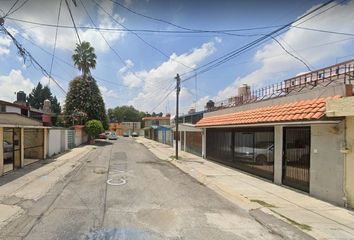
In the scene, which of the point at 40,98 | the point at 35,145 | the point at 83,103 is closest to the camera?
the point at 35,145

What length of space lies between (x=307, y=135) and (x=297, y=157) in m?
1.00

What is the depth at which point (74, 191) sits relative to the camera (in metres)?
10.3

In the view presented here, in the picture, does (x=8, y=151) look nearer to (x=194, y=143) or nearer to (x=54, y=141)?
(x=54, y=141)

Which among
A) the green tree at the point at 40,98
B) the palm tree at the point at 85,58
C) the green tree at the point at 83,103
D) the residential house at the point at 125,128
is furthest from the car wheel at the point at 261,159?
the residential house at the point at 125,128

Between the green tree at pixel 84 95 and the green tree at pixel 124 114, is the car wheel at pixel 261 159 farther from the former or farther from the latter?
the green tree at pixel 124 114

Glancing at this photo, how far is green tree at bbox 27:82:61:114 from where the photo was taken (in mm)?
75125

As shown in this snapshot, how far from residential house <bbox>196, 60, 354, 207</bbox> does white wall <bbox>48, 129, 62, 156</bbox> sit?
14.5 meters

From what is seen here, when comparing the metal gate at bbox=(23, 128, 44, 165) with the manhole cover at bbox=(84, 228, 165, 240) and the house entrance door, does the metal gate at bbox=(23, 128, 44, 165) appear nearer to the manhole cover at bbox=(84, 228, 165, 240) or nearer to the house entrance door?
the house entrance door

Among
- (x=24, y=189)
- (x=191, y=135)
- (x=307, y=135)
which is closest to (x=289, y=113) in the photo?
(x=307, y=135)

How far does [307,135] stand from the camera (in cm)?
1055

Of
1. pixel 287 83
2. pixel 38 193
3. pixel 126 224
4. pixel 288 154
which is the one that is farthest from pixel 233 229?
pixel 287 83

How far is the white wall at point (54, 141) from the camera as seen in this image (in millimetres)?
23092

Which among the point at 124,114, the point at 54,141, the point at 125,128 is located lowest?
the point at 125,128

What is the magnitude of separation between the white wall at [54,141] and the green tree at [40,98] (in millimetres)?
52933
